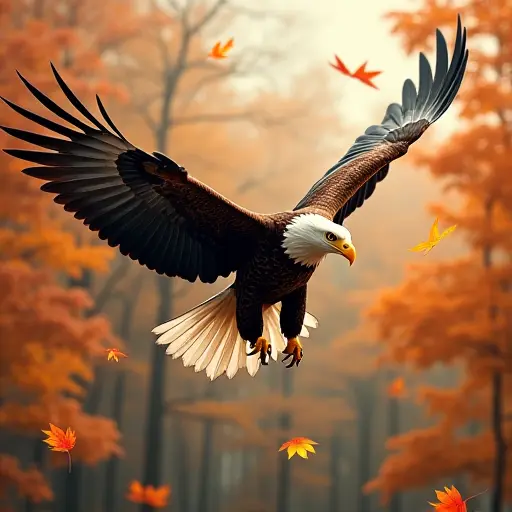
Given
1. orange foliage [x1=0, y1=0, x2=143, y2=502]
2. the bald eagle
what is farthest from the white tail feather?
orange foliage [x1=0, y1=0, x2=143, y2=502]

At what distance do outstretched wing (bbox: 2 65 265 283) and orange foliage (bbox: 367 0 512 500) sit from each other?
4697 millimetres

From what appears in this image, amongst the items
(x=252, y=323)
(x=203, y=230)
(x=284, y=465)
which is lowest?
(x=252, y=323)

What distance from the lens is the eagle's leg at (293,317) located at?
6.72 ft

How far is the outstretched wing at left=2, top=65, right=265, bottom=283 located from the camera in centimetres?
189

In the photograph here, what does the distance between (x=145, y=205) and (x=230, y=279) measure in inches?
285

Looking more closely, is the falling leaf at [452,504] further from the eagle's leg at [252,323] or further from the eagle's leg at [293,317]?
the eagle's leg at [252,323]

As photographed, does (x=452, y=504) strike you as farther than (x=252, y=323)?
Yes

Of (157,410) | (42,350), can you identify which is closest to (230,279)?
(157,410)

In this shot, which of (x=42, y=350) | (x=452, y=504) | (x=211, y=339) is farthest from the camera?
(x=42, y=350)

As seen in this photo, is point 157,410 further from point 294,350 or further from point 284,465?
point 294,350

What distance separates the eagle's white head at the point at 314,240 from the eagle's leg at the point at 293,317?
0.62 ft

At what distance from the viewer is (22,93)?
6.62 metres

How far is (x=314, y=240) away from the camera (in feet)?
5.96

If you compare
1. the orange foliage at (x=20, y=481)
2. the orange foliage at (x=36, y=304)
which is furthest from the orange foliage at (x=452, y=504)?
the orange foliage at (x=20, y=481)
